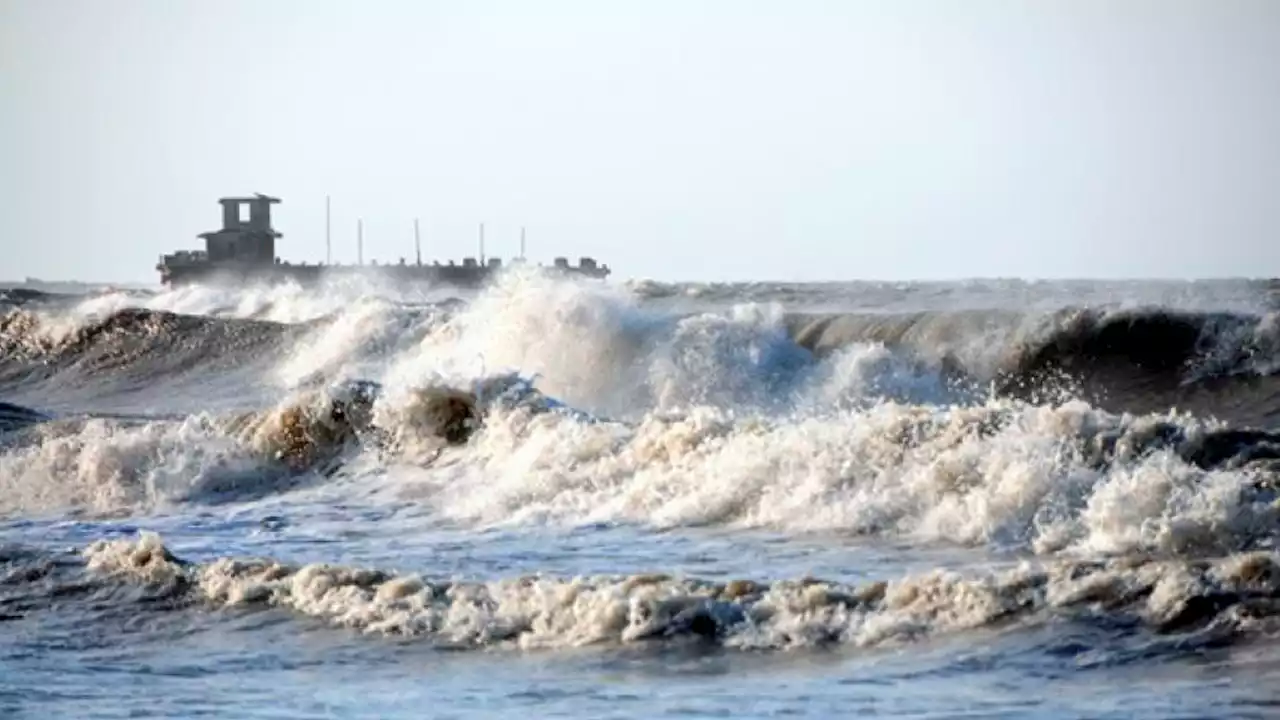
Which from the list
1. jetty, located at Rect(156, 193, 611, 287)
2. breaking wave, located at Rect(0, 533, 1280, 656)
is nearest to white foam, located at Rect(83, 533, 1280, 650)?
breaking wave, located at Rect(0, 533, 1280, 656)

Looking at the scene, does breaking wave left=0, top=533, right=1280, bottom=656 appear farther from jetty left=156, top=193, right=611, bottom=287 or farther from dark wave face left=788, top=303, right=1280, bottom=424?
jetty left=156, top=193, right=611, bottom=287

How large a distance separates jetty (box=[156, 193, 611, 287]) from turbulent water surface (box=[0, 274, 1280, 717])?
4543cm

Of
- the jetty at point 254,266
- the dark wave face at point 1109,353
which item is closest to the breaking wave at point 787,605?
the dark wave face at point 1109,353

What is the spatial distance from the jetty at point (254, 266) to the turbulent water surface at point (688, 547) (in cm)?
4543

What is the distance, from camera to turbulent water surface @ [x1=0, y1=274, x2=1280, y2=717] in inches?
356

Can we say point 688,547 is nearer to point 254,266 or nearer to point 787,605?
point 787,605

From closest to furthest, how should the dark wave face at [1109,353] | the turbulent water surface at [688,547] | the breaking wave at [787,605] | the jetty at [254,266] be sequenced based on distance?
the turbulent water surface at [688,547] → the breaking wave at [787,605] → the dark wave face at [1109,353] → the jetty at [254,266]

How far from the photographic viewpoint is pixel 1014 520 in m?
12.4

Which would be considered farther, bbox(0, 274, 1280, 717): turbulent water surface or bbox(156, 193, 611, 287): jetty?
bbox(156, 193, 611, 287): jetty

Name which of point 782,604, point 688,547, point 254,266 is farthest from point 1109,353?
point 254,266

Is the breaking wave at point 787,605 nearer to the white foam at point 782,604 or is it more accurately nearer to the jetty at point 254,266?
the white foam at point 782,604

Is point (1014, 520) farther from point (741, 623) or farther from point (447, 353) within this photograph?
point (447, 353)

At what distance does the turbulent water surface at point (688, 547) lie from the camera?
29.7ft

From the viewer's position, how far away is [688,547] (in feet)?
42.1
